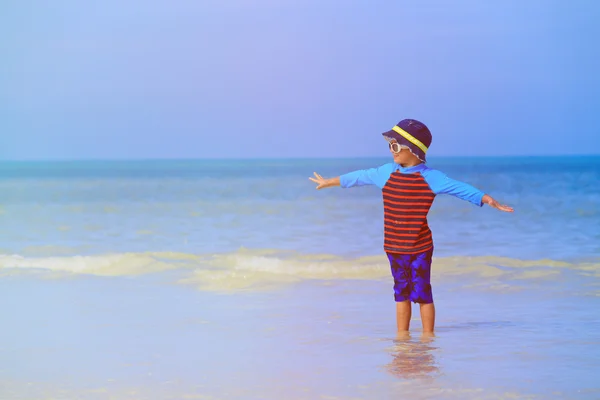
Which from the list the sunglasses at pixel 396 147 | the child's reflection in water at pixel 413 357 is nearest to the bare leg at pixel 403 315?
Answer: the child's reflection in water at pixel 413 357

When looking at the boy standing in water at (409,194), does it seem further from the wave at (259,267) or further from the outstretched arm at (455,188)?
the wave at (259,267)

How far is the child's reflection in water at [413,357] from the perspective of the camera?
3.72 m

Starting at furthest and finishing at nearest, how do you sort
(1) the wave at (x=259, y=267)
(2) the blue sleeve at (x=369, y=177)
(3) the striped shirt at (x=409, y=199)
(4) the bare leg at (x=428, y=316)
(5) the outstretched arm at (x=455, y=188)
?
1. (1) the wave at (x=259, y=267)
2. (4) the bare leg at (x=428, y=316)
3. (2) the blue sleeve at (x=369, y=177)
4. (3) the striped shirt at (x=409, y=199)
5. (5) the outstretched arm at (x=455, y=188)

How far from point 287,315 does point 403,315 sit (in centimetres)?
83

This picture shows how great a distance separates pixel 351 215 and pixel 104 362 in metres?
8.94

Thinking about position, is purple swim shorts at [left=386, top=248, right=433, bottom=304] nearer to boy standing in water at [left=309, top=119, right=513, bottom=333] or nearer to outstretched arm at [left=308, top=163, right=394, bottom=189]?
boy standing in water at [left=309, top=119, right=513, bottom=333]

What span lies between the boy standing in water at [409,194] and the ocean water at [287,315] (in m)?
0.34

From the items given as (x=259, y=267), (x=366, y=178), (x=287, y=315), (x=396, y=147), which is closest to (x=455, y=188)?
(x=396, y=147)

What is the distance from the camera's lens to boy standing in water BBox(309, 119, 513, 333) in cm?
409

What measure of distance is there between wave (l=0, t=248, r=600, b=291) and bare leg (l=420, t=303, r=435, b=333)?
1.81 metres

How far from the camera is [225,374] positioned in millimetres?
3752

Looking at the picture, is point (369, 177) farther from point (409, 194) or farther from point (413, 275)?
point (413, 275)

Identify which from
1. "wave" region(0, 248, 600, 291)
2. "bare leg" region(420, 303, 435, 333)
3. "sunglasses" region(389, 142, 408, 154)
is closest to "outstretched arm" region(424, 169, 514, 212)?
"sunglasses" region(389, 142, 408, 154)

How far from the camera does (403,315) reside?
14.5 ft
